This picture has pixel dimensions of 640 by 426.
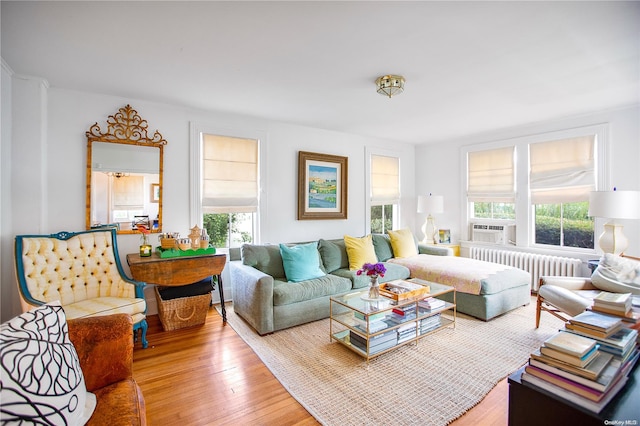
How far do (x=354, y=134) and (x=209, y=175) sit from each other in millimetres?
2327

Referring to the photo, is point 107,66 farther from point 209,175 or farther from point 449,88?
point 449,88

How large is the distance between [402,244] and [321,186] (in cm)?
144

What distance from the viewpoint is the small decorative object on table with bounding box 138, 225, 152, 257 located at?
2859 mm

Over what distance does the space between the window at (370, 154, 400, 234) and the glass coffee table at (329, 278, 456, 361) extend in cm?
241

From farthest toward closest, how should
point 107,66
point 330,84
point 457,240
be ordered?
point 457,240 → point 330,84 → point 107,66

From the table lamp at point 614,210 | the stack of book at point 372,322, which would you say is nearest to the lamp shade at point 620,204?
the table lamp at point 614,210

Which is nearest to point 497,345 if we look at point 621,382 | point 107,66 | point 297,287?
point 621,382

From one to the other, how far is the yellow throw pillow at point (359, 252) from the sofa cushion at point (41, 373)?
284 cm

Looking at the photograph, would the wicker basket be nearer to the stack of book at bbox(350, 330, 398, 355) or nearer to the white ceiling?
the stack of book at bbox(350, 330, 398, 355)

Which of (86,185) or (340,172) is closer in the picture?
(86,185)

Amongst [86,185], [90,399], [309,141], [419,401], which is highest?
[309,141]

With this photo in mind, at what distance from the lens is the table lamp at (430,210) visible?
4.76m

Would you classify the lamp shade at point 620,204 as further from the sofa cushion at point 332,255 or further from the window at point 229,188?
the window at point 229,188

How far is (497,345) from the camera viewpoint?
99.0 inches
